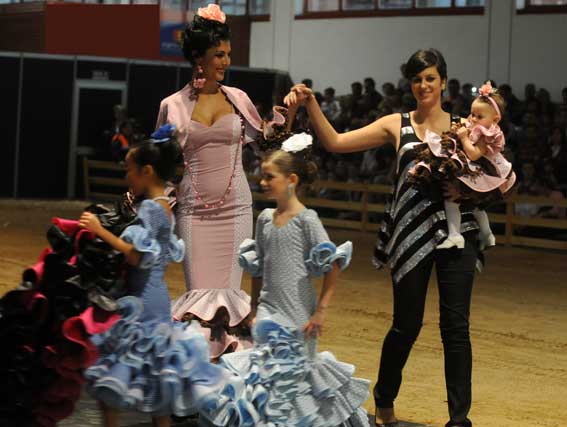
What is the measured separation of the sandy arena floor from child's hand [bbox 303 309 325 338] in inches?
51.9

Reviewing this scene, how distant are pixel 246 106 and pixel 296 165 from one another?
3.35 ft

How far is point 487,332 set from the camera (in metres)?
10.1

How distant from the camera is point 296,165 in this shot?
5723mm

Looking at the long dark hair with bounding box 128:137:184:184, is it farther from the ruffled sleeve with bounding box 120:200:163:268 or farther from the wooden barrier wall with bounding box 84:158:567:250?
the wooden barrier wall with bounding box 84:158:567:250

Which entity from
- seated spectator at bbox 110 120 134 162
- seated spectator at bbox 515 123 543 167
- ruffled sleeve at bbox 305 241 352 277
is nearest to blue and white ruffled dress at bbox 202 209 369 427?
ruffled sleeve at bbox 305 241 352 277

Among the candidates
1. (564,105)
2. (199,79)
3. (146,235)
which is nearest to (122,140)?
(564,105)

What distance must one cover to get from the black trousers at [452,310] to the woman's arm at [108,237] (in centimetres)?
160

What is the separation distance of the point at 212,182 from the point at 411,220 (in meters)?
1.08

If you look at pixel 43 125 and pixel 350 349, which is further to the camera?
pixel 43 125

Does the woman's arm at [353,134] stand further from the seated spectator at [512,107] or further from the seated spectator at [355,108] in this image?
the seated spectator at [355,108]

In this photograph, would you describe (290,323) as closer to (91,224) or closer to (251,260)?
(251,260)

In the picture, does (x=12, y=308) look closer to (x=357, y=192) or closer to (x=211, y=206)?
(x=211, y=206)

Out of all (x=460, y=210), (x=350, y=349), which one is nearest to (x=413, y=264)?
(x=460, y=210)

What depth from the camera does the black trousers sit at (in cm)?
612
